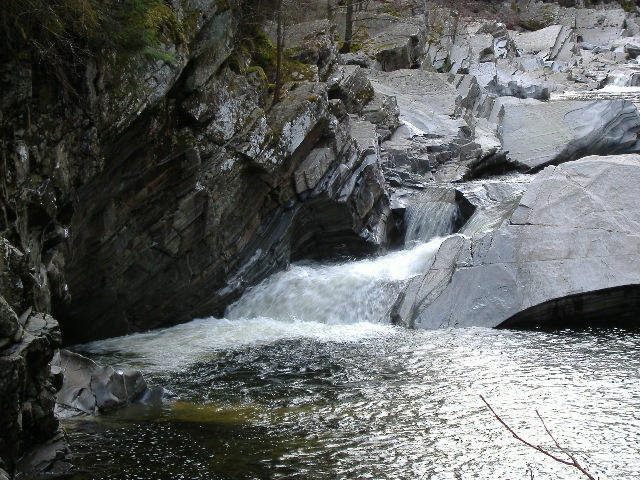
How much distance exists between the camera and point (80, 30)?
984 centimetres

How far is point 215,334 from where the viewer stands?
1430 centimetres

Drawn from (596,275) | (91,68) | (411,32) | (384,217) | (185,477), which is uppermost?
(411,32)

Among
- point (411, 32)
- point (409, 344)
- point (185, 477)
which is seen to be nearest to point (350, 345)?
point (409, 344)

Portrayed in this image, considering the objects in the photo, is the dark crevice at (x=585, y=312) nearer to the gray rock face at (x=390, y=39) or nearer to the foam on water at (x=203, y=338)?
the foam on water at (x=203, y=338)

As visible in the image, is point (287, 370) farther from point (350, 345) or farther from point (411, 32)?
point (411, 32)

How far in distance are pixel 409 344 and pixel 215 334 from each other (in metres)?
3.98

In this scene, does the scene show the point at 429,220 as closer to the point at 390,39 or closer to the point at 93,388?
the point at 93,388

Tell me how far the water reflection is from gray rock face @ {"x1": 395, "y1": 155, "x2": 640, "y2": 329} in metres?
0.99

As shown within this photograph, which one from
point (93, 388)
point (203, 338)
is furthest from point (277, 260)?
point (93, 388)

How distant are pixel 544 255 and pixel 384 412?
21.4 feet

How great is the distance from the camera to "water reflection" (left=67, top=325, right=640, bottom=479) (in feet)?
24.9

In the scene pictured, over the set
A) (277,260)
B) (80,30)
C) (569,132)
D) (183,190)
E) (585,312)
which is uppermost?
(569,132)

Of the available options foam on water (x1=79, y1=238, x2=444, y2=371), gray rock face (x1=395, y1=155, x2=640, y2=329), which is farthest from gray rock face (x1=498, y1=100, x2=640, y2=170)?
foam on water (x1=79, y1=238, x2=444, y2=371)

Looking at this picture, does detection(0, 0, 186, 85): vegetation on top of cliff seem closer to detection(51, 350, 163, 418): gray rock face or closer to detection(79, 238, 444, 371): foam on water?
detection(51, 350, 163, 418): gray rock face
